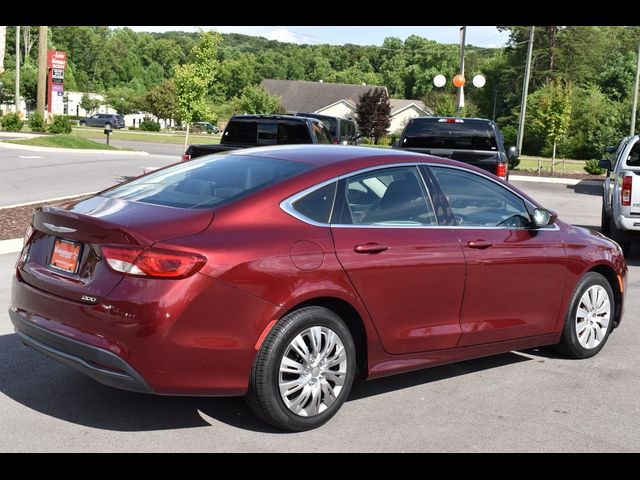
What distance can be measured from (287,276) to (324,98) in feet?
362

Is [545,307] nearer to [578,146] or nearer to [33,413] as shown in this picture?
[33,413]

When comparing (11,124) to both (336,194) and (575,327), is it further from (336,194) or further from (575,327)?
(336,194)

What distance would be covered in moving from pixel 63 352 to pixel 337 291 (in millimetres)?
1561

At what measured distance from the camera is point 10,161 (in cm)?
2550

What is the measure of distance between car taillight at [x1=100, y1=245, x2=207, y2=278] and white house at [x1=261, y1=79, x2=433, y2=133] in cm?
10703

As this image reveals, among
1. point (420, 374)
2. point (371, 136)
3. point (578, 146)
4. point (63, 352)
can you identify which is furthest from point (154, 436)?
point (371, 136)

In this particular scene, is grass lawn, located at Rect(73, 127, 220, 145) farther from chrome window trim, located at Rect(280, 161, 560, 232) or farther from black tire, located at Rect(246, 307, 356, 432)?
black tire, located at Rect(246, 307, 356, 432)

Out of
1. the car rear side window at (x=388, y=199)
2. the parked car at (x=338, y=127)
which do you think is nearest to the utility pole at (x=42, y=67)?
the parked car at (x=338, y=127)

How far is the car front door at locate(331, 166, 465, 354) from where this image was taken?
5145mm

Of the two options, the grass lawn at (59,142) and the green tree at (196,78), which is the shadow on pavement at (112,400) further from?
the grass lawn at (59,142)

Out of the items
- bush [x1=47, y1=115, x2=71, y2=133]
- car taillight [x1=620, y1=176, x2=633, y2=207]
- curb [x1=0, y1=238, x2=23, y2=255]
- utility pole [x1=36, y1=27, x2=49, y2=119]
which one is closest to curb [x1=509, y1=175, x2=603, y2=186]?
car taillight [x1=620, y1=176, x2=633, y2=207]

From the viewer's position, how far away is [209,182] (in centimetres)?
532
